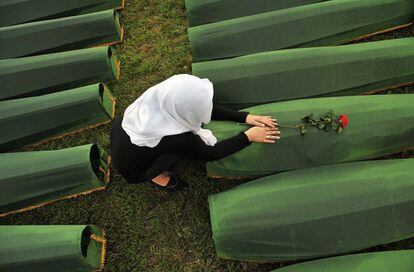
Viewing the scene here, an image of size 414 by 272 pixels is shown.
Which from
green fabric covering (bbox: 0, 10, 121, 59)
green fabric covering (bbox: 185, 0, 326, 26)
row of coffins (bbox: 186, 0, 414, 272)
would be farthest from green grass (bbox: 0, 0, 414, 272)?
green fabric covering (bbox: 185, 0, 326, 26)

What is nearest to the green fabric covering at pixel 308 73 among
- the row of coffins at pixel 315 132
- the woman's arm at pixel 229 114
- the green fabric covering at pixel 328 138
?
the row of coffins at pixel 315 132

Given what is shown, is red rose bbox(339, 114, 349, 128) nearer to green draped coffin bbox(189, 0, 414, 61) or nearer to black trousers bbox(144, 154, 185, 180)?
green draped coffin bbox(189, 0, 414, 61)

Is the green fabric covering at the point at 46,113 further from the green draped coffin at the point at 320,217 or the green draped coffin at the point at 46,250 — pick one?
the green draped coffin at the point at 320,217

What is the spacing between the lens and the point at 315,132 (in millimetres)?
2824

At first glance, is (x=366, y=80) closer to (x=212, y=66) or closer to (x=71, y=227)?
(x=212, y=66)

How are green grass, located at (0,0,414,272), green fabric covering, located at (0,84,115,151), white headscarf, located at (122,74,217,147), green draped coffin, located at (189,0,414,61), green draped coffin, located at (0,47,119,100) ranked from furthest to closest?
green draped coffin, located at (0,47,119,100)
green draped coffin, located at (189,0,414,61)
green fabric covering, located at (0,84,115,151)
green grass, located at (0,0,414,272)
white headscarf, located at (122,74,217,147)

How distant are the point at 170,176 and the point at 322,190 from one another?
122cm

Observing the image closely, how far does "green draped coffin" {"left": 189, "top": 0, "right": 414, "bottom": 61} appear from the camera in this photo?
3.52 metres

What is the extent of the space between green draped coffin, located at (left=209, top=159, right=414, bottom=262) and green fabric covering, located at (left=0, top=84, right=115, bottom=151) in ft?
5.30

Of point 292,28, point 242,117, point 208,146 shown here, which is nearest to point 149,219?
point 208,146

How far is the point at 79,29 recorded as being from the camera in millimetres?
4000

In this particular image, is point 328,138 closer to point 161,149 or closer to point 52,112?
point 161,149

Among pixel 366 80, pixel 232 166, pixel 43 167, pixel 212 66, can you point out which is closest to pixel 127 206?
pixel 43 167

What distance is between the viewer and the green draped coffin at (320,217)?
8.35ft
